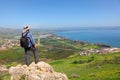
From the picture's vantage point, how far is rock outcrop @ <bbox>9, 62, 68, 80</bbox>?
45.2ft

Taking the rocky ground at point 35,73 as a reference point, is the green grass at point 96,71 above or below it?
below

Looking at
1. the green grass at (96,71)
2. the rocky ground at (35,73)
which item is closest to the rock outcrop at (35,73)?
the rocky ground at (35,73)

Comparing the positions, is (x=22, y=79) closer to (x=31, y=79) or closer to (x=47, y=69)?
(x=31, y=79)

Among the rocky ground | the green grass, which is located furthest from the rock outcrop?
the green grass

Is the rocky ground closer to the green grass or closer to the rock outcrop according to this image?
the rock outcrop

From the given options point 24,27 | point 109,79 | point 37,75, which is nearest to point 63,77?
point 37,75

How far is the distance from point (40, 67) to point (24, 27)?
110 inches

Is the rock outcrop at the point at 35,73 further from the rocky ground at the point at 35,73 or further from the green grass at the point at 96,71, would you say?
the green grass at the point at 96,71

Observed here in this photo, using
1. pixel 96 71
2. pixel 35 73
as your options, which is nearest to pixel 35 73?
pixel 35 73

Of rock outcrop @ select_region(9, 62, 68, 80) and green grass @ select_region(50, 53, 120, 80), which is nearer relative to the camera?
rock outcrop @ select_region(9, 62, 68, 80)

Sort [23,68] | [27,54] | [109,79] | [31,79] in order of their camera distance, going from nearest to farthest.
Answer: [31,79], [23,68], [27,54], [109,79]

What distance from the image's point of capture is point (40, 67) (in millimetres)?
15039

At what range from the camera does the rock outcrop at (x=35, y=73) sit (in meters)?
13.8

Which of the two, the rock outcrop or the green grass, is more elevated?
the rock outcrop
